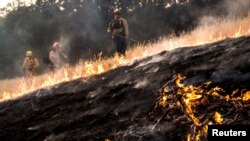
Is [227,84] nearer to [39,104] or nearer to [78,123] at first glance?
[78,123]

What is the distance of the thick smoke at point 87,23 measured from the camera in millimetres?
20516

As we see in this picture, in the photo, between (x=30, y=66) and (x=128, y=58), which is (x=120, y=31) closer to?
(x=128, y=58)

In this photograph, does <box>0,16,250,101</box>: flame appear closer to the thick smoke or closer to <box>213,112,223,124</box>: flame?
<box>213,112,223,124</box>: flame

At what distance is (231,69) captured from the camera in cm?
628

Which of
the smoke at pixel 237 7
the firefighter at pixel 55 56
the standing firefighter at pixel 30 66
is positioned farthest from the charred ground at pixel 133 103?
the smoke at pixel 237 7

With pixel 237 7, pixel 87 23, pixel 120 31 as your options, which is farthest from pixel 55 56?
pixel 87 23

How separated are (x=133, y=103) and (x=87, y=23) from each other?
56.5ft

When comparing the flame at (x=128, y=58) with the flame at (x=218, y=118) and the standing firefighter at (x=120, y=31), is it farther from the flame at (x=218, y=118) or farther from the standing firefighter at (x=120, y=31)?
the flame at (x=218, y=118)

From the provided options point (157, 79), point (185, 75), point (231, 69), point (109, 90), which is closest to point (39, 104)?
point (109, 90)

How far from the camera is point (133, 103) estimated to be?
6746 mm

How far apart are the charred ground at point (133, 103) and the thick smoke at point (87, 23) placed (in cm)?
1197

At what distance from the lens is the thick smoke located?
67.3 ft

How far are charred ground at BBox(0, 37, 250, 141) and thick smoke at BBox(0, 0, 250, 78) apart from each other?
39.3ft

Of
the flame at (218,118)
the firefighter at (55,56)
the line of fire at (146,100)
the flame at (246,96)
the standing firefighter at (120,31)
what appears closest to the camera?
the flame at (218,118)
